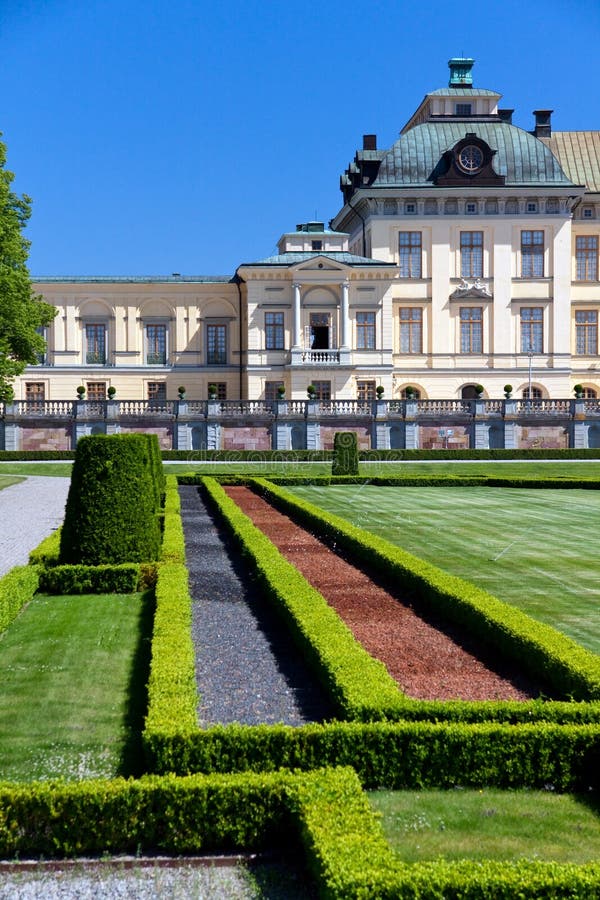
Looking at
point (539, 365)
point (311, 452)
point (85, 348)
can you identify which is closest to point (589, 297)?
point (539, 365)

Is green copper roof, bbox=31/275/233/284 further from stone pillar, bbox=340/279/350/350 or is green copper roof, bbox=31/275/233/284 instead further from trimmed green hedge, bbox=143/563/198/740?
trimmed green hedge, bbox=143/563/198/740

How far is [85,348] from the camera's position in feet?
188

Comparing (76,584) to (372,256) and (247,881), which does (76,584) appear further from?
(372,256)

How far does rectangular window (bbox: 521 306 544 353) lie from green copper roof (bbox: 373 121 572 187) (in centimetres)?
749

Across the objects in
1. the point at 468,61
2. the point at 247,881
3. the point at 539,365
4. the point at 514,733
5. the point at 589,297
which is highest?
the point at 468,61

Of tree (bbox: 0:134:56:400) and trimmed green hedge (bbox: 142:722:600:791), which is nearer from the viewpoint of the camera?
trimmed green hedge (bbox: 142:722:600:791)

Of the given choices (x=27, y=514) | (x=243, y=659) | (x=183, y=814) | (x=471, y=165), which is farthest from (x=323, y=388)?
(x=183, y=814)

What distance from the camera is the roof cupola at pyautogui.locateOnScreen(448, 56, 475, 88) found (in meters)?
65.6

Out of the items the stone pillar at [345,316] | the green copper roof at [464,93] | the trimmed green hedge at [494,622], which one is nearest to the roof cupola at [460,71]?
the green copper roof at [464,93]

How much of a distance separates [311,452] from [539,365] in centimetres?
1908

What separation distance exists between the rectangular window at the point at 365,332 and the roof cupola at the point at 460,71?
20.1m

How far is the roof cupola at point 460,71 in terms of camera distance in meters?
65.6

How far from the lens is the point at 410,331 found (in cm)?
Answer: 5806

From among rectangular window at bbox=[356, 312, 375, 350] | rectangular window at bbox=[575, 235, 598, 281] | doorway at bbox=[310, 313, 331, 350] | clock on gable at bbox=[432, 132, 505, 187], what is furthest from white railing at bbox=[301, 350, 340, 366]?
rectangular window at bbox=[575, 235, 598, 281]
